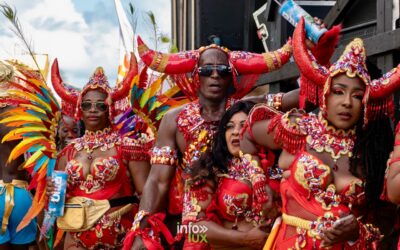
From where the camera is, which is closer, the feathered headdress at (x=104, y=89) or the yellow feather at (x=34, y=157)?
the feathered headdress at (x=104, y=89)

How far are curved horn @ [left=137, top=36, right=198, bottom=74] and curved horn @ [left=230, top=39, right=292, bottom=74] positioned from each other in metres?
0.32

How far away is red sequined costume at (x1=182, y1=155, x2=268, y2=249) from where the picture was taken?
4699mm

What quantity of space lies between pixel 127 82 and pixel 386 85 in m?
2.89

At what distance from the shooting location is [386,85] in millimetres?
3953

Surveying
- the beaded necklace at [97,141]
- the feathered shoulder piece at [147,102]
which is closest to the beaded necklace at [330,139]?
the feathered shoulder piece at [147,102]

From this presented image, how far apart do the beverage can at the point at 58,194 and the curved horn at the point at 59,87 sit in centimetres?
75

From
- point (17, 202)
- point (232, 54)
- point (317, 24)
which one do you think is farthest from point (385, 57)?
point (17, 202)

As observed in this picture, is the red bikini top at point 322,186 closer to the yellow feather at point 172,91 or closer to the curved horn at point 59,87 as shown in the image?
the yellow feather at point 172,91

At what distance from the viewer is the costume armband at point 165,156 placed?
545 centimetres

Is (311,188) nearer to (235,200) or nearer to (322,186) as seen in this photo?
(322,186)

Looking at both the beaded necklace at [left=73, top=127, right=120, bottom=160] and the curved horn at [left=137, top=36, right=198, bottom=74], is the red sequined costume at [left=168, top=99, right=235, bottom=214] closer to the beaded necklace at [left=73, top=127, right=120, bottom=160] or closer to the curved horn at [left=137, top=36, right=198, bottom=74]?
the curved horn at [left=137, top=36, right=198, bottom=74]

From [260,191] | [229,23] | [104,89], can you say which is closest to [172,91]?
[104,89]

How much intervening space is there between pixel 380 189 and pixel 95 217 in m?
2.78

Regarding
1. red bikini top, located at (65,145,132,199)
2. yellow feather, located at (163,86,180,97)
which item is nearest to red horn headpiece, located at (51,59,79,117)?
red bikini top, located at (65,145,132,199)
